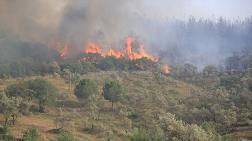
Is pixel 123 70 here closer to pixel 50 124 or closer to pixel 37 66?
pixel 37 66

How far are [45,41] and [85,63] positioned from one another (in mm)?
30743

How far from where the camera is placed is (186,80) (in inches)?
5118

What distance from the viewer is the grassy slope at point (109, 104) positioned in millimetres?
72000

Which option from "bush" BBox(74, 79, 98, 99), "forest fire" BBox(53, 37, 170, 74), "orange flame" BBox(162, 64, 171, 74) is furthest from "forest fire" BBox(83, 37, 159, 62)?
"bush" BBox(74, 79, 98, 99)

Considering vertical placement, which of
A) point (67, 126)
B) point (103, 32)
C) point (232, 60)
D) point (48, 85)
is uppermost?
point (103, 32)

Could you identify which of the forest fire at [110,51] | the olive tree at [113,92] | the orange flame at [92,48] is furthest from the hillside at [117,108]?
the orange flame at [92,48]

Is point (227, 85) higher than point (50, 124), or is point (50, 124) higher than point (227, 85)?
point (227, 85)

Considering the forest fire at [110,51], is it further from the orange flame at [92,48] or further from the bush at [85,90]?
the bush at [85,90]

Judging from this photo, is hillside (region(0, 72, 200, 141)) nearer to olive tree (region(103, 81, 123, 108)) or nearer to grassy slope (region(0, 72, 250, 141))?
grassy slope (region(0, 72, 250, 141))

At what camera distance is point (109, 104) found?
94250mm

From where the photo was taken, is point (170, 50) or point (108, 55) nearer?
point (108, 55)

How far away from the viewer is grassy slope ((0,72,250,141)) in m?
72.0

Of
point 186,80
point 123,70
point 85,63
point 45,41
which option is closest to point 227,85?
point 186,80

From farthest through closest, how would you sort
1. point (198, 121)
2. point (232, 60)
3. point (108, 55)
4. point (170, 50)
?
point (170, 50), point (232, 60), point (108, 55), point (198, 121)
